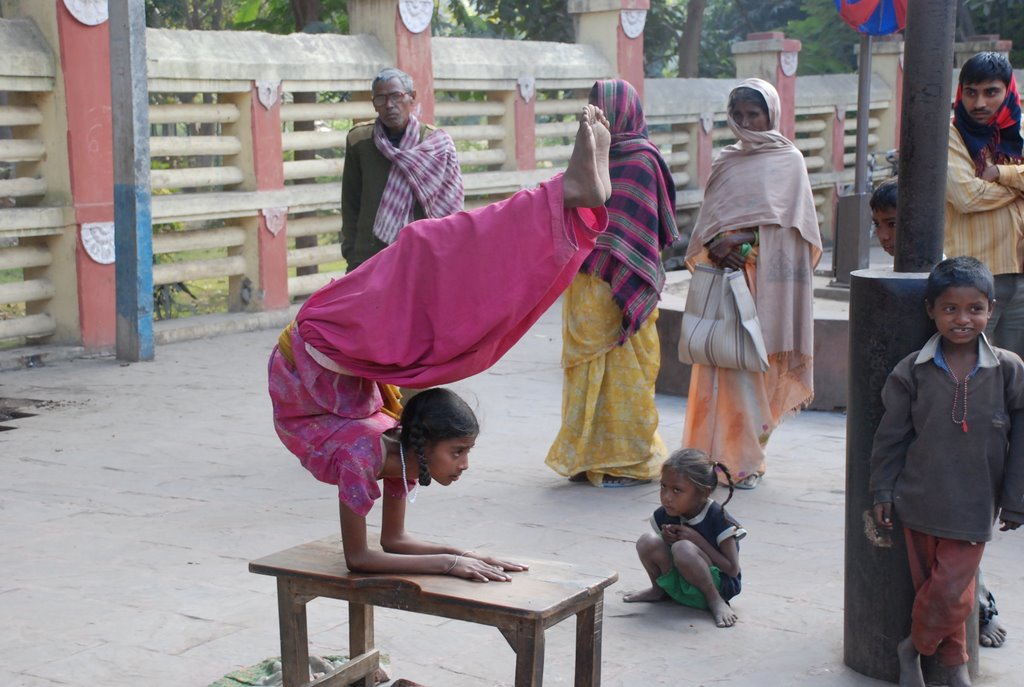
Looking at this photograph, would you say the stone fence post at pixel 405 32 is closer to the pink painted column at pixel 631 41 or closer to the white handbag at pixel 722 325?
the pink painted column at pixel 631 41

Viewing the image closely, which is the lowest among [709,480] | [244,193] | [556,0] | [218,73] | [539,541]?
[539,541]

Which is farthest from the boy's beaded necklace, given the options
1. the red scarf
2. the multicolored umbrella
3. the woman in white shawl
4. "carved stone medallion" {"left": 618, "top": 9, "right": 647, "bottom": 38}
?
"carved stone medallion" {"left": 618, "top": 9, "right": 647, "bottom": 38}

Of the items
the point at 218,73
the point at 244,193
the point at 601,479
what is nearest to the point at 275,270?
the point at 244,193

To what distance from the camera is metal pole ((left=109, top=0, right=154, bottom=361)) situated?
361 inches

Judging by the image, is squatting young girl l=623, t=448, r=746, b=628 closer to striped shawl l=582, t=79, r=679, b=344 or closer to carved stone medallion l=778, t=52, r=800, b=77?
striped shawl l=582, t=79, r=679, b=344

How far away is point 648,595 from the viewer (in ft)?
15.6

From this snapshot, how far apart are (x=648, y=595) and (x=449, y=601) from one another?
1.49 meters

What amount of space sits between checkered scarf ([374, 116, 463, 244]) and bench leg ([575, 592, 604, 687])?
340 centimetres

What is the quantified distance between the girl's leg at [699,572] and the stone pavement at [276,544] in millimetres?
60

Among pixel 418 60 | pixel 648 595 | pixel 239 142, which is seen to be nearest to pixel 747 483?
pixel 648 595

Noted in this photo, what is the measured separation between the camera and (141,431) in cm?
750

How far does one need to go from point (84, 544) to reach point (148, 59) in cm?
545

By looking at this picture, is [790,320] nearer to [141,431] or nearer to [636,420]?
[636,420]

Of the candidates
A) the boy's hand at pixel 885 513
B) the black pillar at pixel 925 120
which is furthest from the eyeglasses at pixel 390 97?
the boy's hand at pixel 885 513
